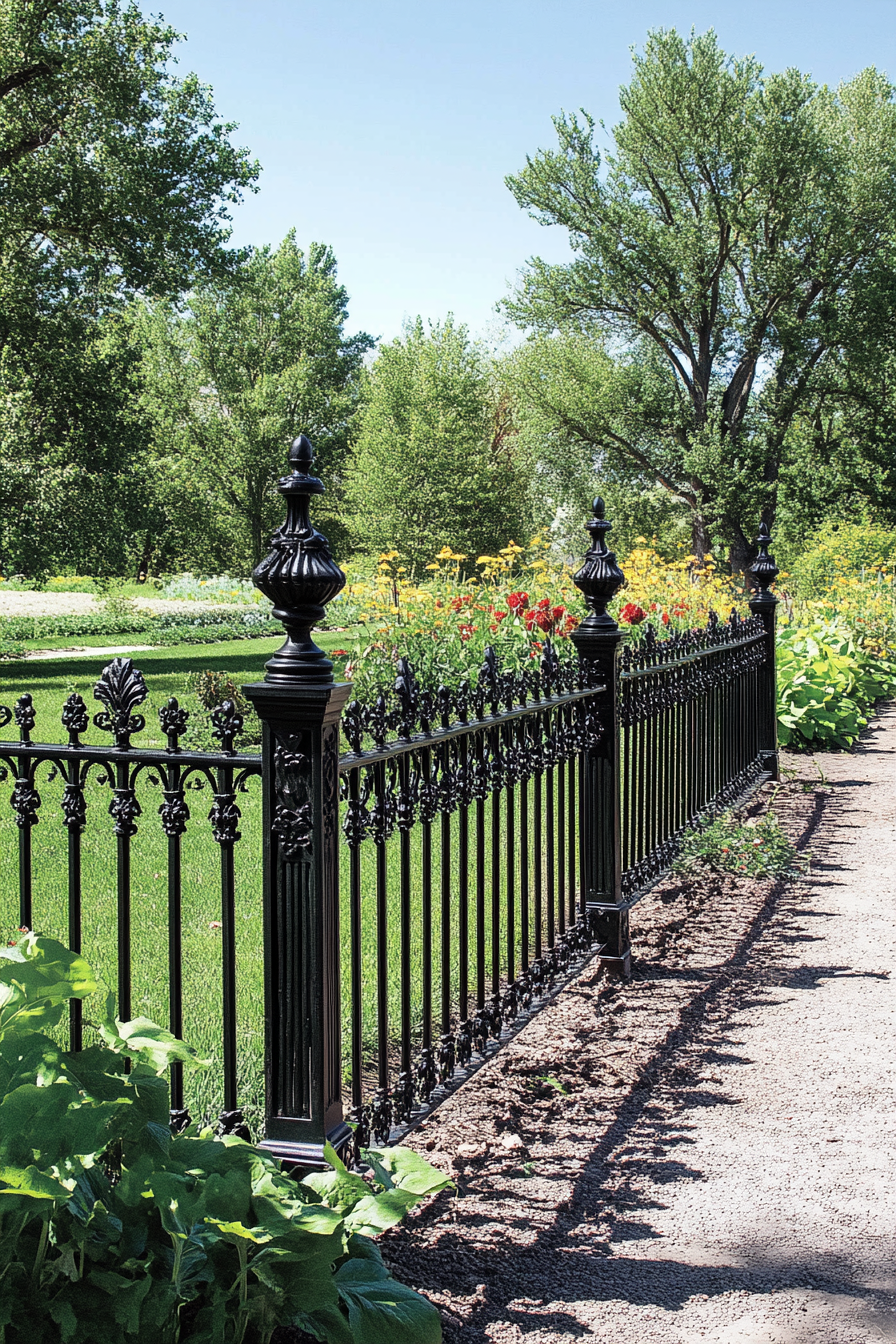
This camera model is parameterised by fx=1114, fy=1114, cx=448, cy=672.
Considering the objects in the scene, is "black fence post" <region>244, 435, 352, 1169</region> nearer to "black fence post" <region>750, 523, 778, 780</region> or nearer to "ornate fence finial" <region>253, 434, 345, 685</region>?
"ornate fence finial" <region>253, 434, 345, 685</region>

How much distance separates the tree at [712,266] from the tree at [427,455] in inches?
228

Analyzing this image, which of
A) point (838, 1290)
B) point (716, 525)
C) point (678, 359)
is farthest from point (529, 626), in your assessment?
point (678, 359)

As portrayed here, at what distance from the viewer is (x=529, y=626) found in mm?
8297

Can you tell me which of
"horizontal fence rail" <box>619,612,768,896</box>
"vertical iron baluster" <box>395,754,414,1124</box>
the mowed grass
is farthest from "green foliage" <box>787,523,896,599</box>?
"vertical iron baluster" <box>395,754,414,1124</box>

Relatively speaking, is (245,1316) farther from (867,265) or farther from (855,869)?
(867,265)

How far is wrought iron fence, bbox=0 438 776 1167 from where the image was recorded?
2.52m

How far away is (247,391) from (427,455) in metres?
9.83

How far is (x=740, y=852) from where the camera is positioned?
6.45 m

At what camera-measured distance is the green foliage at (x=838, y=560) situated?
720 inches

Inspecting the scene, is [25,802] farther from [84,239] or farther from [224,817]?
[84,239]

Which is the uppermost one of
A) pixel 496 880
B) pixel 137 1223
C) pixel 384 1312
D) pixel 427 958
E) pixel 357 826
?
pixel 357 826

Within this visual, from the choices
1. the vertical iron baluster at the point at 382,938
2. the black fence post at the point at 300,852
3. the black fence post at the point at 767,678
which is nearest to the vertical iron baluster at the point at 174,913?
the black fence post at the point at 300,852

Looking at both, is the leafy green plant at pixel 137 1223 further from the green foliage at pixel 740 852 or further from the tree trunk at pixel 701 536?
the tree trunk at pixel 701 536

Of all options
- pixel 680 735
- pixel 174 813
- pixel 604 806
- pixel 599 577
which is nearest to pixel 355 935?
pixel 174 813
